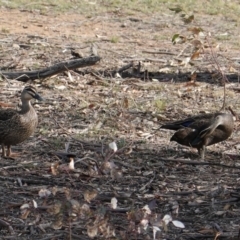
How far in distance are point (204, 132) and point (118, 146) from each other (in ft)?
3.05

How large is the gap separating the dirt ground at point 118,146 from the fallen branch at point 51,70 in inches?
6.7

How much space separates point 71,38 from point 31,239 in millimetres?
9855

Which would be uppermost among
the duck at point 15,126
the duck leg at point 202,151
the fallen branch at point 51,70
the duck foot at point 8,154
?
the duck at point 15,126

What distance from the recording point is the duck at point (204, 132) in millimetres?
9320

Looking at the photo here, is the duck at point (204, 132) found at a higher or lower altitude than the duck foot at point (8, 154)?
higher

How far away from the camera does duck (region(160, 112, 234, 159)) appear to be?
30.6ft

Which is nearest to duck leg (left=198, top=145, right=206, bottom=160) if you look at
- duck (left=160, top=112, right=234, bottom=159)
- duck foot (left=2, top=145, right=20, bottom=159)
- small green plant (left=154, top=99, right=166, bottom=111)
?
duck (left=160, top=112, right=234, bottom=159)

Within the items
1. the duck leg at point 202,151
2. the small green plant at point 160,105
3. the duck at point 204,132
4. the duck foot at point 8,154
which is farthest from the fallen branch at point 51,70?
the duck leg at point 202,151

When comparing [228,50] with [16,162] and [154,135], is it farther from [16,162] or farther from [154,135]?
[16,162]

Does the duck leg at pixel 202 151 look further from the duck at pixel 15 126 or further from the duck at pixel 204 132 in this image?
the duck at pixel 15 126

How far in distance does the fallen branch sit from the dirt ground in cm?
17

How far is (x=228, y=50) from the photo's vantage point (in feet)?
52.6

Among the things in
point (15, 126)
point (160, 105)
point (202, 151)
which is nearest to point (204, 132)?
point (202, 151)

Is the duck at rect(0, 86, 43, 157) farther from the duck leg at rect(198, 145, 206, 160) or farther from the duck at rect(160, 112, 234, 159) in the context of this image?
the duck leg at rect(198, 145, 206, 160)
